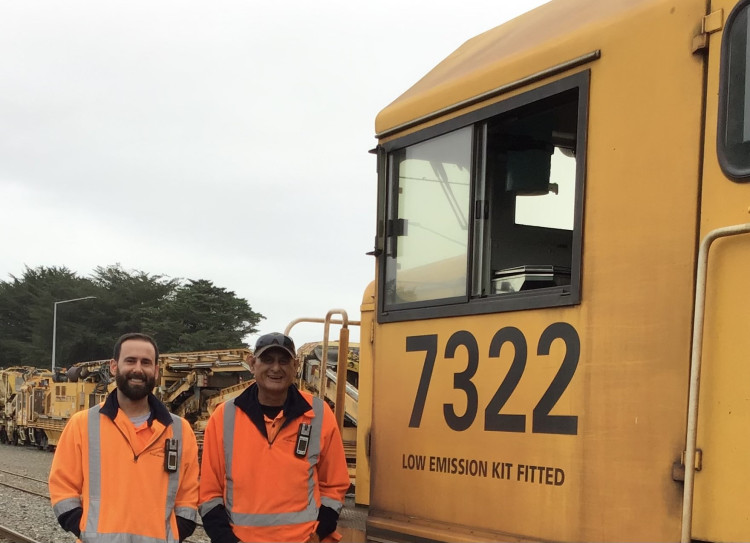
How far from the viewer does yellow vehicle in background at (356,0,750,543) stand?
2.85 metres

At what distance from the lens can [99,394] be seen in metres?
28.4

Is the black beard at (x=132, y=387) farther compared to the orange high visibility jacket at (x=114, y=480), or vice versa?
the black beard at (x=132, y=387)

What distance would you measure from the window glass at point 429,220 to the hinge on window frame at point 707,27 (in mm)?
1125

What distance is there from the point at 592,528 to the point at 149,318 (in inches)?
2417

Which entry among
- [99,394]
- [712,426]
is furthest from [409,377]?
[99,394]

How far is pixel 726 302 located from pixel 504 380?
1.02m

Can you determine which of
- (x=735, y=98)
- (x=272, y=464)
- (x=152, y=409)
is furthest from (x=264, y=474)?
(x=735, y=98)

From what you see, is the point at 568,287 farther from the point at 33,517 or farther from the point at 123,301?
the point at 123,301

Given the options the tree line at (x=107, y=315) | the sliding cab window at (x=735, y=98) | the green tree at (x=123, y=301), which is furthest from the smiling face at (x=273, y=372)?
the green tree at (x=123, y=301)

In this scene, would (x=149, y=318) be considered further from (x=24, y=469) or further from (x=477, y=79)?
(x=477, y=79)

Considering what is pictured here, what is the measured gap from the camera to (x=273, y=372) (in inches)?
161

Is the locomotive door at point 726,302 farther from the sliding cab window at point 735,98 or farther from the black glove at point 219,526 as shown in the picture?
the black glove at point 219,526

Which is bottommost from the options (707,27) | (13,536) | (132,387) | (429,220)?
(13,536)

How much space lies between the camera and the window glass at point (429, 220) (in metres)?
3.96
